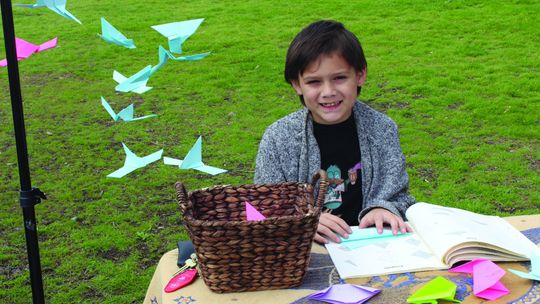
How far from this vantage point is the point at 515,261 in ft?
5.81

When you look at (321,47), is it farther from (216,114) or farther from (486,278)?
(216,114)

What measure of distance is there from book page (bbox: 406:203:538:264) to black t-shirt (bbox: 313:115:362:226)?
12.5 inches

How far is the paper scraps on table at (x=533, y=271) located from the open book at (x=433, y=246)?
26mm

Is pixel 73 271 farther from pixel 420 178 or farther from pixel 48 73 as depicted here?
pixel 48 73

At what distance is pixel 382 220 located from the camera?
2.02 meters

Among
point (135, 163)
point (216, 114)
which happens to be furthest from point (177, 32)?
point (216, 114)

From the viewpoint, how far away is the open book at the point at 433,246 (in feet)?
5.72

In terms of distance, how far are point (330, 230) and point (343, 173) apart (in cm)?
42

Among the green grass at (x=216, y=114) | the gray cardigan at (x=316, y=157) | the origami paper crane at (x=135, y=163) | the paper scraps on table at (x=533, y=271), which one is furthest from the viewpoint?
the green grass at (x=216, y=114)

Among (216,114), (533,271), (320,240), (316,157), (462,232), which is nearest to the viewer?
(533,271)

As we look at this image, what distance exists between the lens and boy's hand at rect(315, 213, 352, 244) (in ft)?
6.26

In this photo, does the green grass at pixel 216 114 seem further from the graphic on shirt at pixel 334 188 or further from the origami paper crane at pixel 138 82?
the origami paper crane at pixel 138 82

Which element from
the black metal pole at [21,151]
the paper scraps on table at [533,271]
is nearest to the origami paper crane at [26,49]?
the black metal pole at [21,151]

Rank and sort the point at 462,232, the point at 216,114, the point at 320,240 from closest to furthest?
the point at 462,232, the point at 320,240, the point at 216,114
